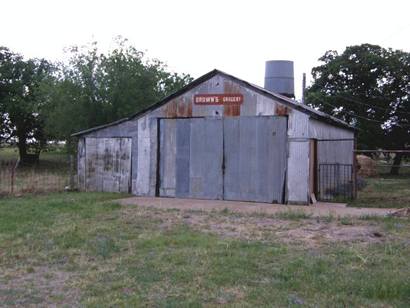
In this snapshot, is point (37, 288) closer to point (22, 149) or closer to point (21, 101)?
point (21, 101)

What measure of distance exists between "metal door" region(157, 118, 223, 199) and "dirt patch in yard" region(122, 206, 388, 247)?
3.38 m

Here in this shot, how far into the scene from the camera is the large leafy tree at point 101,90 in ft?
88.1

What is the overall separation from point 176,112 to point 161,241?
8.76 m

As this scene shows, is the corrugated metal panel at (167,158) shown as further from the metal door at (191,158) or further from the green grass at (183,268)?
the green grass at (183,268)

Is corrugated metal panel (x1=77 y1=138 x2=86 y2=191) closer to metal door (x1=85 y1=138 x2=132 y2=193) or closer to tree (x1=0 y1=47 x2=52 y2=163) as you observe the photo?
metal door (x1=85 y1=138 x2=132 y2=193)

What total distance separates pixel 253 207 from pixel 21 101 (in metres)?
28.4

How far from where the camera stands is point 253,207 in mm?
14797

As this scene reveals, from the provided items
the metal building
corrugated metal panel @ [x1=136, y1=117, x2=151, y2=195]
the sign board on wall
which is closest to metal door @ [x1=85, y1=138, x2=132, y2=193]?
the metal building

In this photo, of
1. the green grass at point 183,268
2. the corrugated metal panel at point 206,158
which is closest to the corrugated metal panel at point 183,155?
the corrugated metal panel at point 206,158

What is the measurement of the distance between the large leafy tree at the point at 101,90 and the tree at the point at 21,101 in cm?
1142

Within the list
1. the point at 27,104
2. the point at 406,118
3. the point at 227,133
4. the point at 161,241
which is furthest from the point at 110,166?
the point at 406,118

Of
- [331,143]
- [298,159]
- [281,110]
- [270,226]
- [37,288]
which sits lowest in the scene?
[37,288]

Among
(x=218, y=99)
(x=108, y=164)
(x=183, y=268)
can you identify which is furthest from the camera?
(x=108, y=164)

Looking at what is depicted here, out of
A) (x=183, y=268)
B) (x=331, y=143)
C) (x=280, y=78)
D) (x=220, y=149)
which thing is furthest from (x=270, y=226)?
(x=280, y=78)
